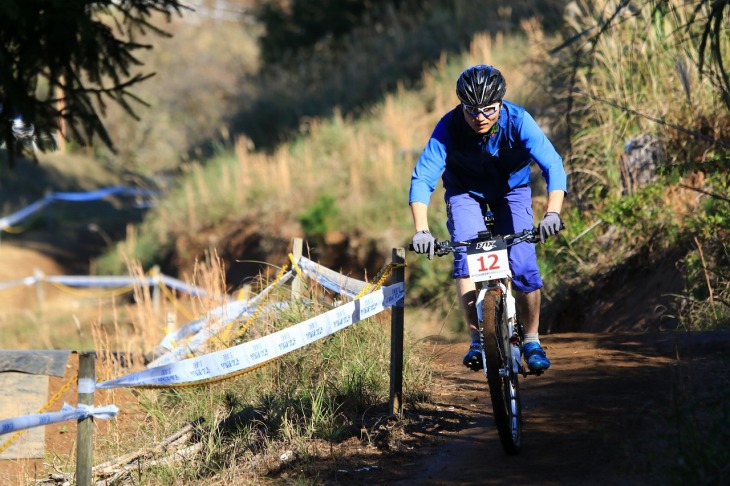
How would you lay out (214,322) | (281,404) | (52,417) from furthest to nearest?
(214,322)
(281,404)
(52,417)

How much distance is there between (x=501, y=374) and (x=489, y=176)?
1349 mm

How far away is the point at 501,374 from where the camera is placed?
17.5 ft

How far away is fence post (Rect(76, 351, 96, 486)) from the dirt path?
1.29 metres

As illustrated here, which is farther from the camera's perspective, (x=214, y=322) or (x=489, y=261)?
(x=214, y=322)

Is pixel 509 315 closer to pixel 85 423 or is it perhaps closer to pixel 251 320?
pixel 85 423

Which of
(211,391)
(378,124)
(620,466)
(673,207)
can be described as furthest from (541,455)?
(378,124)

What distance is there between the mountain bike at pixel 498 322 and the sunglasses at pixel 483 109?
0.74m

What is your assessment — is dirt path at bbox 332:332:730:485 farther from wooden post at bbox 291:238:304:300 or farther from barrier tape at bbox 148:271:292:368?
barrier tape at bbox 148:271:292:368

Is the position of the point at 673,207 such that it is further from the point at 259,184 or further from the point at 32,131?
the point at 259,184

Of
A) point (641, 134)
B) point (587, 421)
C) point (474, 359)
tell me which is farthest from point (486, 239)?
point (641, 134)

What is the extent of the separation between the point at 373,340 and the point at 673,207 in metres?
3.66

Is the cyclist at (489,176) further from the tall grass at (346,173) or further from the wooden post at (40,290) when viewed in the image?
the wooden post at (40,290)

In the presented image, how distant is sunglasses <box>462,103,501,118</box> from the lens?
5.86 metres

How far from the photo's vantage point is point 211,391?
22.9 ft
